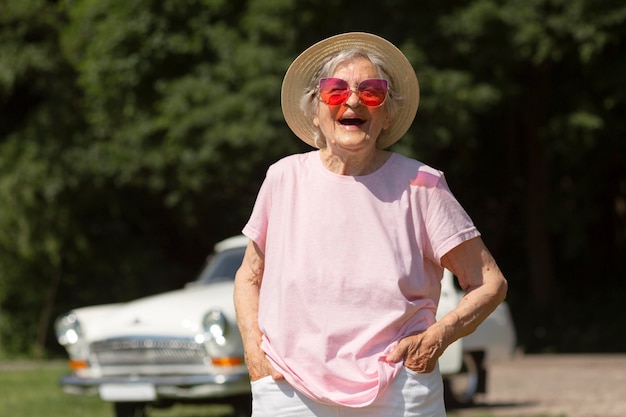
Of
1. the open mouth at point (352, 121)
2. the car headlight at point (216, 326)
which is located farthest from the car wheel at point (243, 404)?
the open mouth at point (352, 121)

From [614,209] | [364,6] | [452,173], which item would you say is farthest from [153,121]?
[614,209]

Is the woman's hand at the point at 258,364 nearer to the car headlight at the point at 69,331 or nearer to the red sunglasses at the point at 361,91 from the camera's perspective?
the red sunglasses at the point at 361,91

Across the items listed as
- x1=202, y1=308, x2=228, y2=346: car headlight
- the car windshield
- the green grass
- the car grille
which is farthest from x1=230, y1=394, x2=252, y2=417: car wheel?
the green grass

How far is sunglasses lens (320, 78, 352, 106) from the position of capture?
3.60m

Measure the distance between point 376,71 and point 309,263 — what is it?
0.64m

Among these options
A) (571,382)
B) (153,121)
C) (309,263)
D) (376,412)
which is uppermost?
(153,121)

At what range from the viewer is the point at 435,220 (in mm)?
3477

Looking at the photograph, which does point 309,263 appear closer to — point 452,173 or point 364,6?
point 364,6

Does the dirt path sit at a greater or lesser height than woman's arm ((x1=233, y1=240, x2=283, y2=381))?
lesser

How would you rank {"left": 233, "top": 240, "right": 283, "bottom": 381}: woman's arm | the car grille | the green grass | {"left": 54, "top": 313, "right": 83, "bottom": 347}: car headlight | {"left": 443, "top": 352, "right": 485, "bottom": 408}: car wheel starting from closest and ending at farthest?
{"left": 233, "top": 240, "right": 283, "bottom": 381}: woman's arm
the car grille
{"left": 54, "top": 313, "right": 83, "bottom": 347}: car headlight
the green grass
{"left": 443, "top": 352, "right": 485, "bottom": 408}: car wheel

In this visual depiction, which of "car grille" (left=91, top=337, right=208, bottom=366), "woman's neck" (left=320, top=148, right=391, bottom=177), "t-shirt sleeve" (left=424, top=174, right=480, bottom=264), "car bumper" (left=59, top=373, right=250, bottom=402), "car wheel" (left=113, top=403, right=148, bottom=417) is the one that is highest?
"woman's neck" (left=320, top=148, right=391, bottom=177)

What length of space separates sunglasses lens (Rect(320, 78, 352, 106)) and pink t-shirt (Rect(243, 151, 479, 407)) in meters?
0.20

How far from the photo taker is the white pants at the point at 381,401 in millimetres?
3367

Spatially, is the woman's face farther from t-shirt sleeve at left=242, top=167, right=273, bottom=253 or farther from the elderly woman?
t-shirt sleeve at left=242, top=167, right=273, bottom=253
